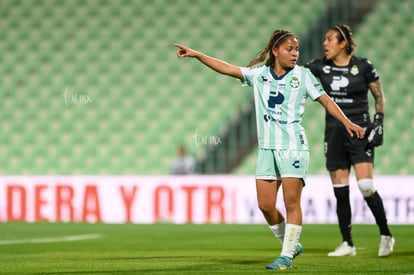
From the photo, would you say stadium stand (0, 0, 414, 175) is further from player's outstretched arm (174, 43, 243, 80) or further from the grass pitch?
player's outstretched arm (174, 43, 243, 80)

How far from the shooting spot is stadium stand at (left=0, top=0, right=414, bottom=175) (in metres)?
17.9

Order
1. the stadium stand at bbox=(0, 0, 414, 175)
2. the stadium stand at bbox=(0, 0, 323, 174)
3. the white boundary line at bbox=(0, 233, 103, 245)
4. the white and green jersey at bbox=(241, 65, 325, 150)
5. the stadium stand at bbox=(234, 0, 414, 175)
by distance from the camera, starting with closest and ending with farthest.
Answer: the white and green jersey at bbox=(241, 65, 325, 150) < the white boundary line at bbox=(0, 233, 103, 245) < the stadium stand at bbox=(234, 0, 414, 175) < the stadium stand at bbox=(0, 0, 414, 175) < the stadium stand at bbox=(0, 0, 323, 174)

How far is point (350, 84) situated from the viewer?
891 cm

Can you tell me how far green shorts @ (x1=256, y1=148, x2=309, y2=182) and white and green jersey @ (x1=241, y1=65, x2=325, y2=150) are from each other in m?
0.05

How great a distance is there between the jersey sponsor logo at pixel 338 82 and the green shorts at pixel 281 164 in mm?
1893

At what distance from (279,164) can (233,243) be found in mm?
3712

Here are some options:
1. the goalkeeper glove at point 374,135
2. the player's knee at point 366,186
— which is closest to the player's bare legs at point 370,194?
the player's knee at point 366,186

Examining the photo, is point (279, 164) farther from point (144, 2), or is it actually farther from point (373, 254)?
point (144, 2)

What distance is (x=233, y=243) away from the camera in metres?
10.7

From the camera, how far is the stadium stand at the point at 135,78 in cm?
1786

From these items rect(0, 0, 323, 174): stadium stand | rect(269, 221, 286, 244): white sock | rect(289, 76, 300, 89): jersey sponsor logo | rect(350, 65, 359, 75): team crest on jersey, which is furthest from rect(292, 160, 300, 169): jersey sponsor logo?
rect(0, 0, 323, 174): stadium stand

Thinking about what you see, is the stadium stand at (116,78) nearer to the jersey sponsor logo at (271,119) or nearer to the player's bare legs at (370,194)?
the player's bare legs at (370,194)

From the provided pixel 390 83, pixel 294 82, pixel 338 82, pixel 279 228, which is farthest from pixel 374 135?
pixel 390 83

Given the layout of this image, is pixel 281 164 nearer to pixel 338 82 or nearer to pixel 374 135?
pixel 374 135
